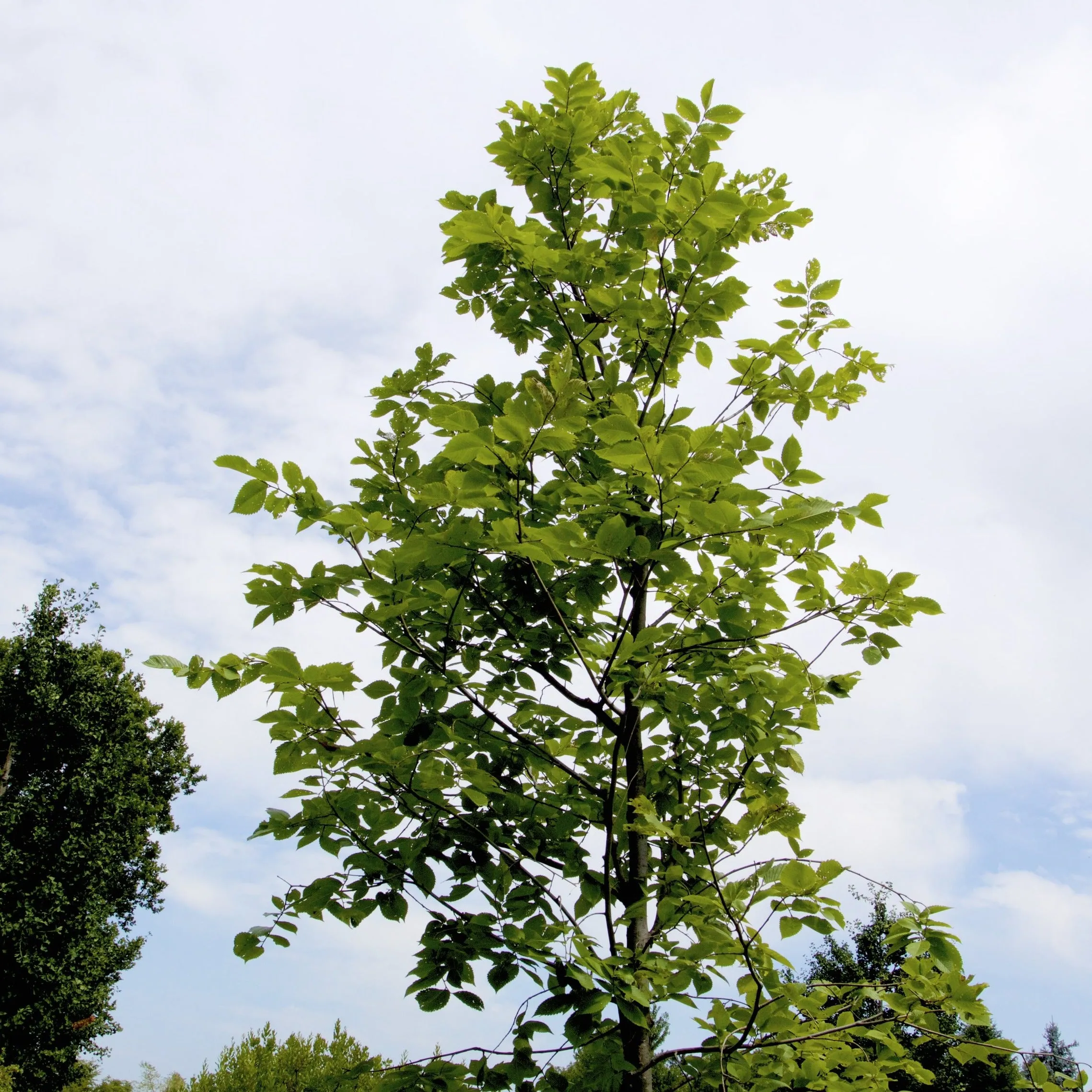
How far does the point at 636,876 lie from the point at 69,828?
63.4 feet

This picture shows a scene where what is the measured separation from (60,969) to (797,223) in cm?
2060

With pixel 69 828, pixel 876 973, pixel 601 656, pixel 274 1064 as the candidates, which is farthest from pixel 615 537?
pixel 69 828

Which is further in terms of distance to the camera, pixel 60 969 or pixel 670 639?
pixel 60 969

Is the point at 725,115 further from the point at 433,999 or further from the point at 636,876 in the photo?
the point at 433,999

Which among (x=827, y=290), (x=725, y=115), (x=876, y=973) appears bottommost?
(x=876, y=973)

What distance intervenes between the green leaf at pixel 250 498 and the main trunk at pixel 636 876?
4.95 feet

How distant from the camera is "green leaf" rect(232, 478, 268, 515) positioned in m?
2.54

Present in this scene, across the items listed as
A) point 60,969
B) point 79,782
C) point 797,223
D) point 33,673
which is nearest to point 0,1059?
point 60,969

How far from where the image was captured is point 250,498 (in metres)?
2.55

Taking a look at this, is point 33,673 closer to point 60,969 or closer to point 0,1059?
point 60,969

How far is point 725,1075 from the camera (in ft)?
8.72

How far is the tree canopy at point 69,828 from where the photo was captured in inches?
648

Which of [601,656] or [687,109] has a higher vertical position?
[687,109]

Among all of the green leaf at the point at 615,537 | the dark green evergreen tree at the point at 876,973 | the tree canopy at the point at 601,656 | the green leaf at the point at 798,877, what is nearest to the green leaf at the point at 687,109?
the tree canopy at the point at 601,656
